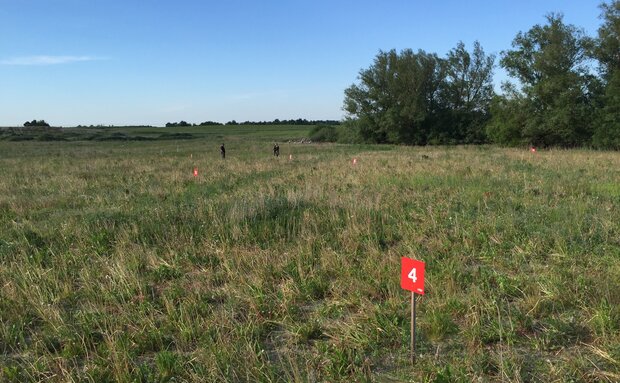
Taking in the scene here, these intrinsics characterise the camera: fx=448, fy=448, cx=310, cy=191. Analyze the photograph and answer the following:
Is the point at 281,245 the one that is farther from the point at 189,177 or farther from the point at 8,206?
the point at 189,177

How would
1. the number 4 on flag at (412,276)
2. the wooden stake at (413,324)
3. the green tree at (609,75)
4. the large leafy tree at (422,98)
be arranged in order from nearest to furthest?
the wooden stake at (413,324), the number 4 on flag at (412,276), the green tree at (609,75), the large leafy tree at (422,98)

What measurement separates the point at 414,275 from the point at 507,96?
39771 mm

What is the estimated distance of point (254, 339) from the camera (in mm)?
4090

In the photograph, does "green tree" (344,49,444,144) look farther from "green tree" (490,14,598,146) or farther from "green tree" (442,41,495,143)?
"green tree" (490,14,598,146)

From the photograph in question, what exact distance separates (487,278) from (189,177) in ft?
44.9

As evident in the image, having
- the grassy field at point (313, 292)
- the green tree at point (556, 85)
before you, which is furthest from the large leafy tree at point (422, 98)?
the grassy field at point (313, 292)

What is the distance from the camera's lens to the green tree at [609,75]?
105ft

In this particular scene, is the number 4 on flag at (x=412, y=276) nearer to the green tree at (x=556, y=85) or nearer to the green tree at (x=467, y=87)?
the green tree at (x=556, y=85)

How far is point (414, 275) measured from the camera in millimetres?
3631

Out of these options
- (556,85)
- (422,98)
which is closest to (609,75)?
(556,85)

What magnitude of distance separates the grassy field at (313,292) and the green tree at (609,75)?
27756 mm

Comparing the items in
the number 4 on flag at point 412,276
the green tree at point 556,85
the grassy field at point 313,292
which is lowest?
the grassy field at point 313,292

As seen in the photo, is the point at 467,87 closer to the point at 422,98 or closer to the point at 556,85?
the point at 422,98

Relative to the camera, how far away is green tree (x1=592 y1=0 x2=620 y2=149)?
1266 inches
